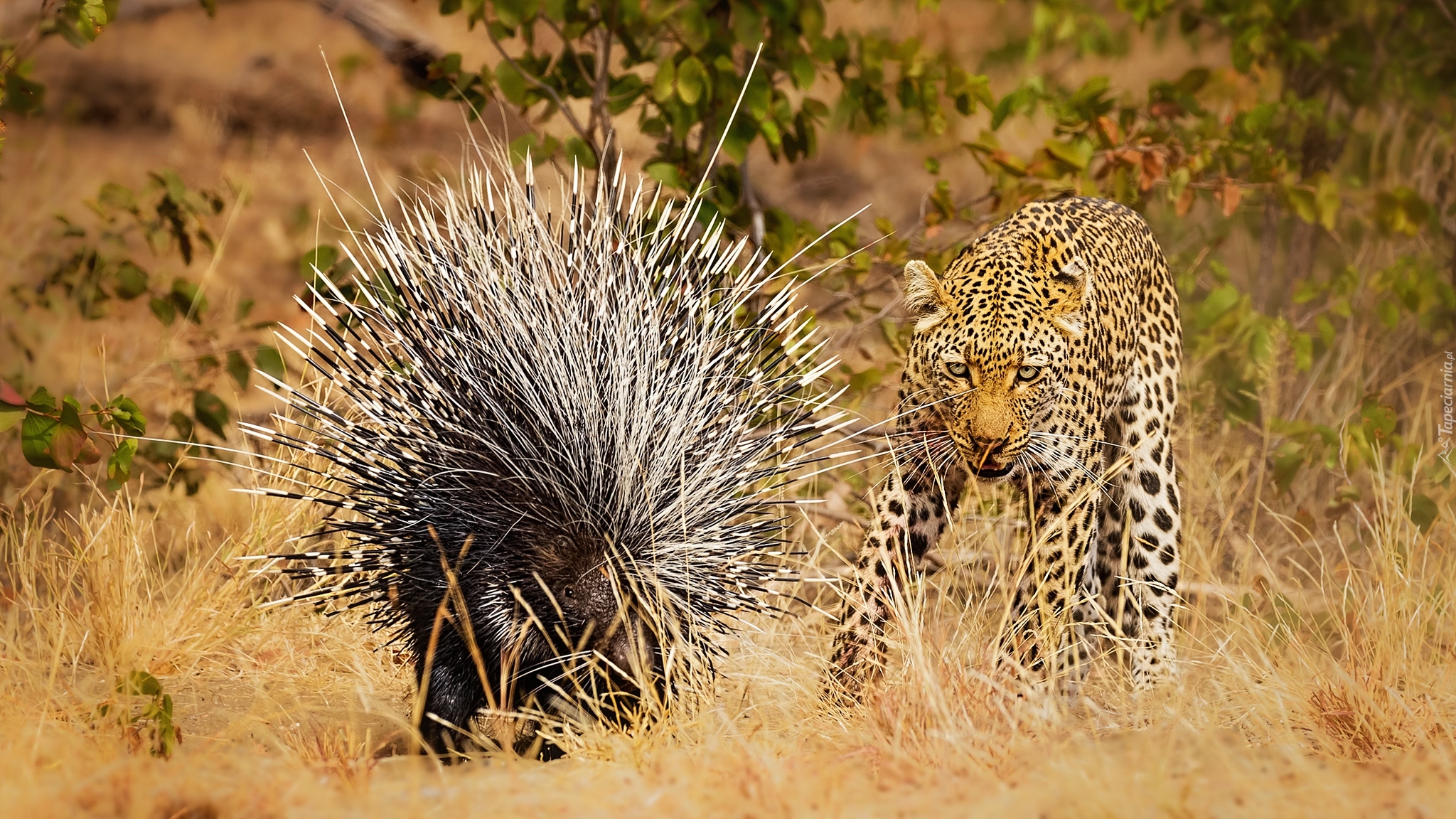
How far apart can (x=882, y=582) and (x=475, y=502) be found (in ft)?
3.03

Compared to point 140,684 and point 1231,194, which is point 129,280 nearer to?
point 140,684

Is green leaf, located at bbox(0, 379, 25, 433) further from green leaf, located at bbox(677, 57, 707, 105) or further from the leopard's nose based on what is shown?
the leopard's nose

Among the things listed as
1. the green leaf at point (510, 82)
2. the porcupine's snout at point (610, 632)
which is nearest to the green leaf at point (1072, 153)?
the green leaf at point (510, 82)

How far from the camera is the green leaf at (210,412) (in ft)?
12.3

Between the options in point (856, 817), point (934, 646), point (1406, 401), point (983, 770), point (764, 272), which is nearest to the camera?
point (856, 817)

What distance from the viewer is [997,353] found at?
2662 millimetres

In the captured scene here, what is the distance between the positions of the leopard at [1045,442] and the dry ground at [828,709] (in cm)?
12

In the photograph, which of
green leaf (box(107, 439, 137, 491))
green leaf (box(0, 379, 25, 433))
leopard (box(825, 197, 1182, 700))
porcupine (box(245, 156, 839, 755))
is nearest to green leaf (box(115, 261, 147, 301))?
green leaf (box(0, 379, 25, 433))

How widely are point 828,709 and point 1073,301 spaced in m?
1.01

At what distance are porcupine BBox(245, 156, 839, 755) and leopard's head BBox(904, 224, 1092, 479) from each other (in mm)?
277

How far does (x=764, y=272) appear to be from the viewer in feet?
13.3

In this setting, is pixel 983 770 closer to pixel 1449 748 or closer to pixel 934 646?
pixel 934 646

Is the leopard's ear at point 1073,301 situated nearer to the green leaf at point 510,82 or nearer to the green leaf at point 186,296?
the green leaf at point 510,82

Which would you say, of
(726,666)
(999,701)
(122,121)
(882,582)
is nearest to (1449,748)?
(999,701)
